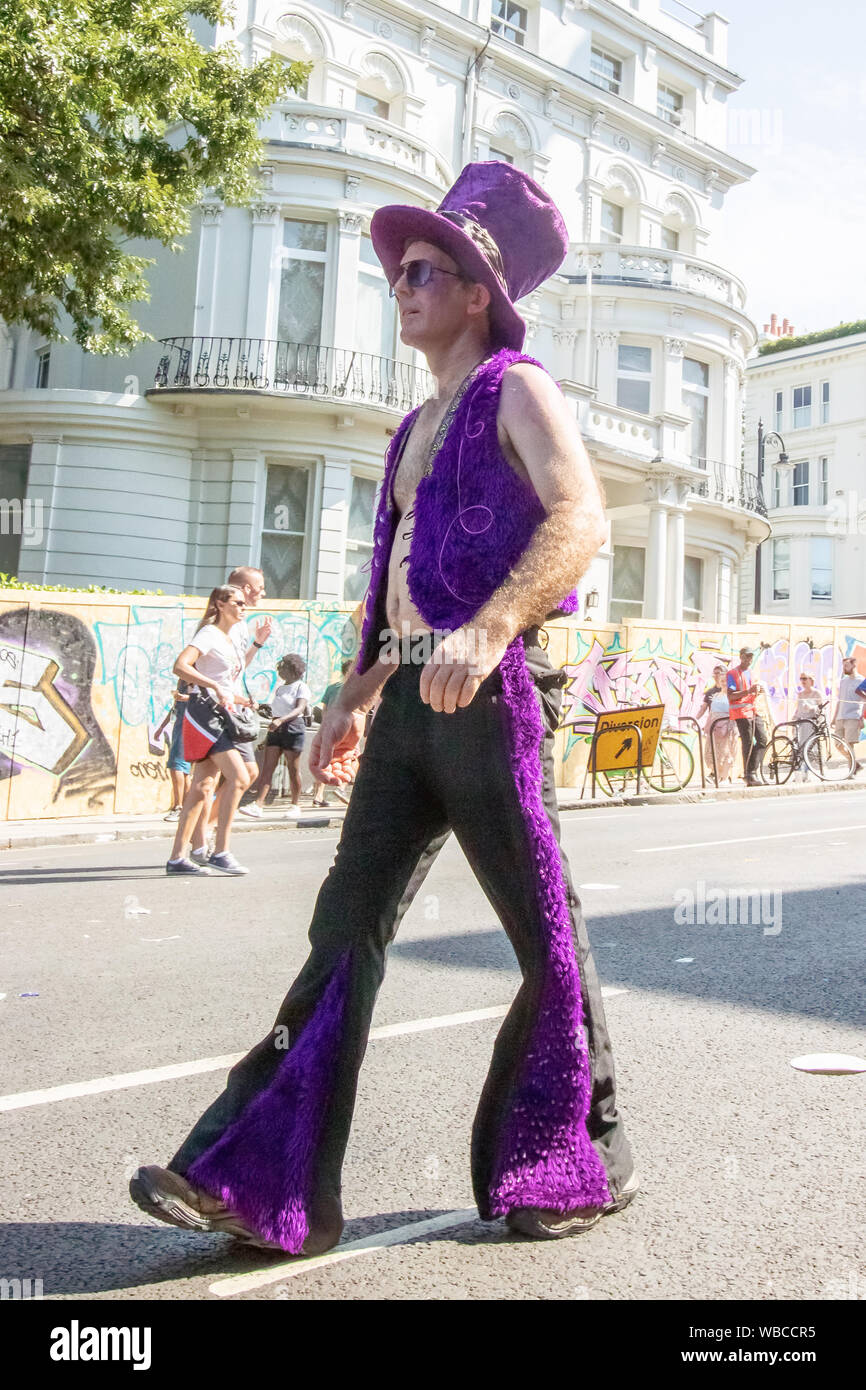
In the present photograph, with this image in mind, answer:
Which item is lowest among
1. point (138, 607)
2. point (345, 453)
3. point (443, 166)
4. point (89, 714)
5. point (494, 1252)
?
point (494, 1252)

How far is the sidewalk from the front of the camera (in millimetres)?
11422

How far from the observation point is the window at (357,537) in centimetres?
2116

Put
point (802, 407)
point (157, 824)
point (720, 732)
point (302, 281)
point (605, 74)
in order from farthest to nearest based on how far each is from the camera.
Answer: point (802, 407) < point (605, 74) < point (302, 281) < point (720, 732) < point (157, 824)

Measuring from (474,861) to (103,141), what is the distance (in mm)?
12312

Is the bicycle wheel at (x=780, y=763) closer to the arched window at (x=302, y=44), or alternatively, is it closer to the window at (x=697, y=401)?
the window at (x=697, y=401)

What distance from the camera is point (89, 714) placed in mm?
13516

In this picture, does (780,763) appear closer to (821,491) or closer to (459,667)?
(459,667)

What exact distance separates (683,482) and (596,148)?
7.87 m

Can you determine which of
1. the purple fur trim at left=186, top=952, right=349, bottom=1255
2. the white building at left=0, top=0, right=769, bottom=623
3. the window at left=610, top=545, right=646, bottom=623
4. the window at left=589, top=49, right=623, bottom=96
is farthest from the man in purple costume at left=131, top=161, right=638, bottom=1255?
the window at left=589, top=49, right=623, bottom=96

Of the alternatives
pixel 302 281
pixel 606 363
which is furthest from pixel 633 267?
pixel 302 281

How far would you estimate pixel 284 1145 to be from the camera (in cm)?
246

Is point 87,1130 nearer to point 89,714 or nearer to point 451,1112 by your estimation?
point 451,1112
